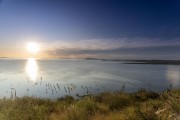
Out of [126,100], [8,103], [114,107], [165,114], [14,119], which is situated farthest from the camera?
[126,100]

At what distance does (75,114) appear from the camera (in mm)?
8234

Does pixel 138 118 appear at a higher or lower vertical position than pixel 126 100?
higher

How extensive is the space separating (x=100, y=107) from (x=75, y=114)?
11.2 feet

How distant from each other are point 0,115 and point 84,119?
9.37ft

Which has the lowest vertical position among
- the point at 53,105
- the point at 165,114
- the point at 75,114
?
the point at 53,105

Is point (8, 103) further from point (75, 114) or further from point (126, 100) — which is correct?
point (126, 100)

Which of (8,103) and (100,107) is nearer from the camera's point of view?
(8,103)

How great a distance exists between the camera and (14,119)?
755 centimetres

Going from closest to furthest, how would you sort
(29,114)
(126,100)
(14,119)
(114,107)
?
(14,119)
(29,114)
(114,107)
(126,100)

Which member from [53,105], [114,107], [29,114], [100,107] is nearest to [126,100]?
[114,107]

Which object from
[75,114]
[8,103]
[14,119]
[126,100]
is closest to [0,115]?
[14,119]

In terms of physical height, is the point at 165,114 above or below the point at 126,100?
above

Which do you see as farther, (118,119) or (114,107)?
(114,107)

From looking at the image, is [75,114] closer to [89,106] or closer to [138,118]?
[138,118]
